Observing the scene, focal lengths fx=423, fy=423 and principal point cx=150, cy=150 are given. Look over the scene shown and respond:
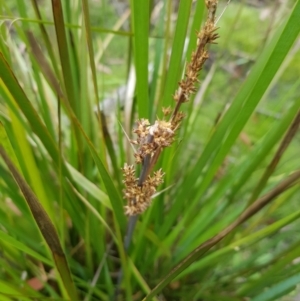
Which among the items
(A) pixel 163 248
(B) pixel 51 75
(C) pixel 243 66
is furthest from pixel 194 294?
(C) pixel 243 66

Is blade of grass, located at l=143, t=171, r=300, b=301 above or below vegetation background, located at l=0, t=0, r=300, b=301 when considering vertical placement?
below

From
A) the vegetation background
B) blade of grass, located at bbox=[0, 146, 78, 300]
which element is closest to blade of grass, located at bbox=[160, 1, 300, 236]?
the vegetation background

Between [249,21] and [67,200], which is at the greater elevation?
[249,21]

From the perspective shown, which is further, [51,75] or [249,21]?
[249,21]

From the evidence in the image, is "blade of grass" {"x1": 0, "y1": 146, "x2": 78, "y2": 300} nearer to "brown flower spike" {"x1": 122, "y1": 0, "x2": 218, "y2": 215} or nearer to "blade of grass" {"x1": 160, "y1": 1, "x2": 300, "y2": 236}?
"brown flower spike" {"x1": 122, "y1": 0, "x2": 218, "y2": 215}

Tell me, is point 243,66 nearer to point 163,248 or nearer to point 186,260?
point 163,248

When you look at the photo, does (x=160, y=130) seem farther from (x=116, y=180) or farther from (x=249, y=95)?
(x=116, y=180)

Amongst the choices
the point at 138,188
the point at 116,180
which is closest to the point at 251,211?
the point at 138,188
